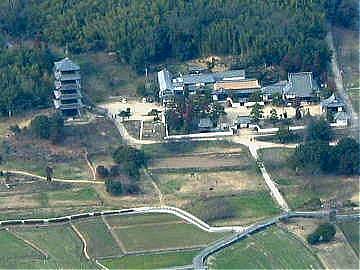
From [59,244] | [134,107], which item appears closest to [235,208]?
[59,244]

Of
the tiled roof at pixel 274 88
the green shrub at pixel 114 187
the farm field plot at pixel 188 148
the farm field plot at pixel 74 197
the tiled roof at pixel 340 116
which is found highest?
the tiled roof at pixel 274 88

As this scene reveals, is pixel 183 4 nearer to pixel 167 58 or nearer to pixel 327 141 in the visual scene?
pixel 167 58

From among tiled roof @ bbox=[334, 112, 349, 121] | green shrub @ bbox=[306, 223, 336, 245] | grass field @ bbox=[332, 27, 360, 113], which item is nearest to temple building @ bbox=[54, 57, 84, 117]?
tiled roof @ bbox=[334, 112, 349, 121]

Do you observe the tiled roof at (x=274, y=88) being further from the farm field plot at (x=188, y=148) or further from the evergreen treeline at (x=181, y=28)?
the farm field plot at (x=188, y=148)

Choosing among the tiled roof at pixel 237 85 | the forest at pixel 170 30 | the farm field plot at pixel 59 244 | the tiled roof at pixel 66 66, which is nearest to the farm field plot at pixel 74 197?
the farm field plot at pixel 59 244

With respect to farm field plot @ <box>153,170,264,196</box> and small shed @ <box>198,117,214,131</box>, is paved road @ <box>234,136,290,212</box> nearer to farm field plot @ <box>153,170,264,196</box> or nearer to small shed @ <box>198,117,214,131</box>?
farm field plot @ <box>153,170,264,196</box>

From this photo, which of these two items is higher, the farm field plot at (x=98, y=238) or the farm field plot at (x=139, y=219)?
the farm field plot at (x=139, y=219)

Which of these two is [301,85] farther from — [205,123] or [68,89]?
[68,89]
